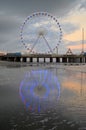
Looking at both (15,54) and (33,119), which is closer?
(33,119)

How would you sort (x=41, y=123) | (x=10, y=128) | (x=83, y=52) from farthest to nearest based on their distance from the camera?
(x=83, y=52) < (x=41, y=123) < (x=10, y=128)

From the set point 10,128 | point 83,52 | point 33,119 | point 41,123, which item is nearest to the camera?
point 10,128

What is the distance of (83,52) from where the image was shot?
177 metres

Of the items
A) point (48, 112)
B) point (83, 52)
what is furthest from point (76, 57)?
point (48, 112)

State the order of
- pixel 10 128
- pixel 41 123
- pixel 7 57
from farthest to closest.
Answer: pixel 7 57
pixel 41 123
pixel 10 128

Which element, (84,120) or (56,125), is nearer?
(56,125)

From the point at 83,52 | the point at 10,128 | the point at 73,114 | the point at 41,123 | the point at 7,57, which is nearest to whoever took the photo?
the point at 10,128

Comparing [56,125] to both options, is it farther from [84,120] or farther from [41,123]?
[84,120]

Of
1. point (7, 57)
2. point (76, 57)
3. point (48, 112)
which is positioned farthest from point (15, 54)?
point (48, 112)

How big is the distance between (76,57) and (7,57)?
179ft

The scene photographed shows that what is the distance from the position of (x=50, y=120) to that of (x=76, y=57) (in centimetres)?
17186

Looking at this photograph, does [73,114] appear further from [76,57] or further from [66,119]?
[76,57]

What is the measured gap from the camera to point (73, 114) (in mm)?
9031

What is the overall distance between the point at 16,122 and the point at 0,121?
1.82ft
